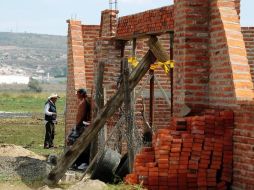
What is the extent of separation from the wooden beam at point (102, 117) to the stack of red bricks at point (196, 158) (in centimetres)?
190

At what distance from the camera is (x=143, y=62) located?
1085cm

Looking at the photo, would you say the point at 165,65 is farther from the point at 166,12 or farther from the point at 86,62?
the point at 86,62

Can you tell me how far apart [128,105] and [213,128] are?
2.26 m

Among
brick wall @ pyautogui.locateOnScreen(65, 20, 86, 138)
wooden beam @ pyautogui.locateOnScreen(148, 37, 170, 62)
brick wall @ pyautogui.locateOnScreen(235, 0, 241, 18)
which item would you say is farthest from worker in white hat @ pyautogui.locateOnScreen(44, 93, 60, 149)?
brick wall @ pyautogui.locateOnScreen(235, 0, 241, 18)

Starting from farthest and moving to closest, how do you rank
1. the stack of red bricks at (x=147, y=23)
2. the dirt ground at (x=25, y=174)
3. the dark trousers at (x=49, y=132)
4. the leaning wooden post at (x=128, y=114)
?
the dark trousers at (x=49, y=132) → the stack of red bricks at (x=147, y=23) → the leaning wooden post at (x=128, y=114) → the dirt ground at (x=25, y=174)

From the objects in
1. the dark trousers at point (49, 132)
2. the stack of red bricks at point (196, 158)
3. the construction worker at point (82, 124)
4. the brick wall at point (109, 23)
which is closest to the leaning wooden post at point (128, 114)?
the stack of red bricks at point (196, 158)

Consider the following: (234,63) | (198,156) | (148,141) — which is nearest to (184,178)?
(198,156)

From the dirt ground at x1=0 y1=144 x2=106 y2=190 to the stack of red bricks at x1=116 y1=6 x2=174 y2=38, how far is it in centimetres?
324

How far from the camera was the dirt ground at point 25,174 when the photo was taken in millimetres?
10008

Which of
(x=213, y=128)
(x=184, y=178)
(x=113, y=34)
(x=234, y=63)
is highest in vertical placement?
(x=113, y=34)

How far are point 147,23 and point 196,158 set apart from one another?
4663 millimetres

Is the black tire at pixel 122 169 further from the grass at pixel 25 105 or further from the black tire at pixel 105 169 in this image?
the grass at pixel 25 105

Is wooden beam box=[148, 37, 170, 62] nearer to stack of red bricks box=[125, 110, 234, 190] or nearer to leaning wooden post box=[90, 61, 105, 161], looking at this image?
stack of red bricks box=[125, 110, 234, 190]

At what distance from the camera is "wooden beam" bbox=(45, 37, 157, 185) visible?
10750mm
